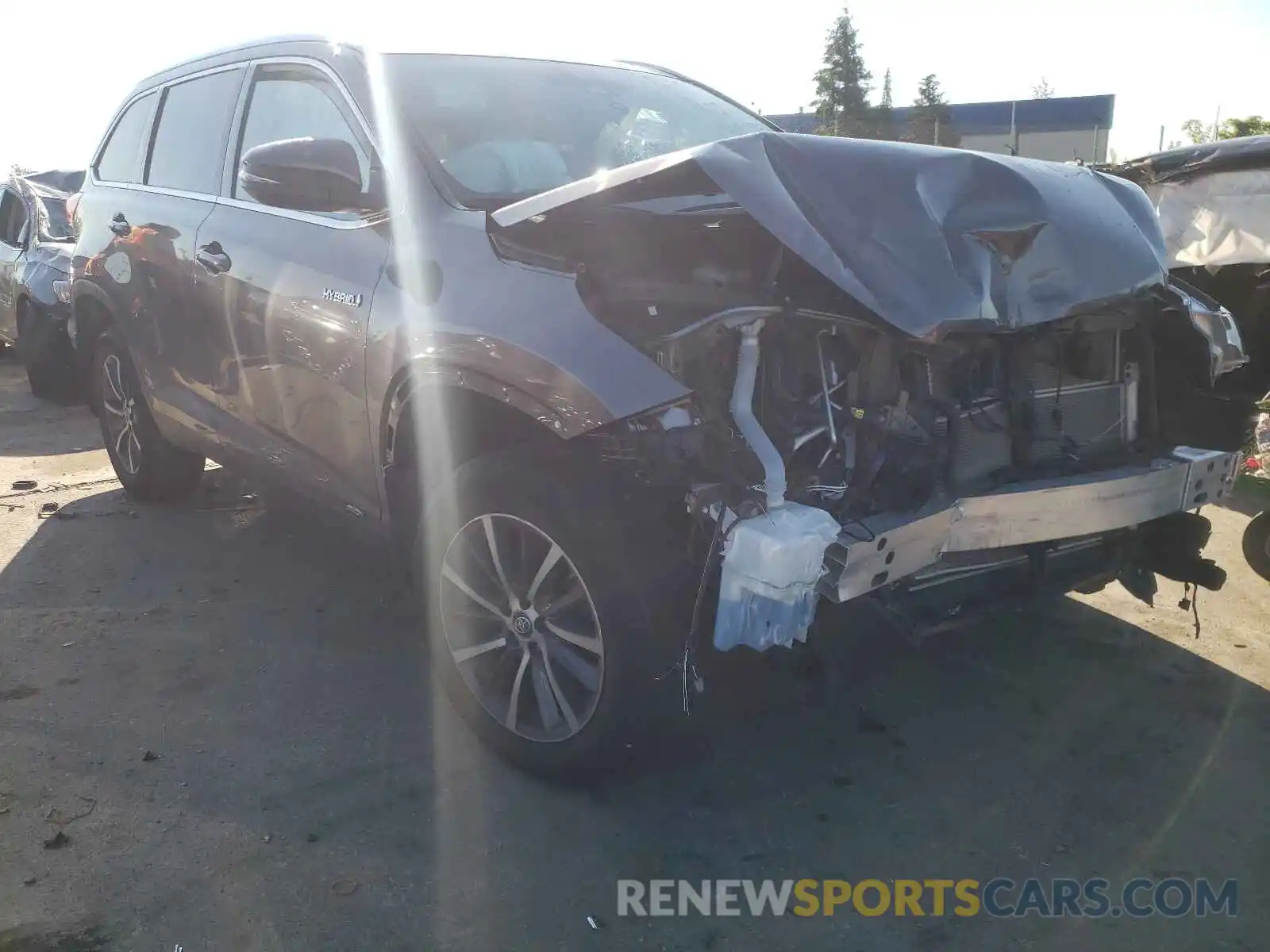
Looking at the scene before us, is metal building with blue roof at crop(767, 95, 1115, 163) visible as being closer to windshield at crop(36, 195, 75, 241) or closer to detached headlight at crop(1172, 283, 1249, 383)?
windshield at crop(36, 195, 75, 241)

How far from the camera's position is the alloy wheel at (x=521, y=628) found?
2.69 m

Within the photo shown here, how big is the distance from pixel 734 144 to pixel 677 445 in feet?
2.40

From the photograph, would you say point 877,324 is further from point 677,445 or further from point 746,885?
point 746,885

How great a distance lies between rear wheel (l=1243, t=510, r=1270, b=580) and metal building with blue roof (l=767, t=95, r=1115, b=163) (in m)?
35.1

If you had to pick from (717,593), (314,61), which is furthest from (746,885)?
(314,61)

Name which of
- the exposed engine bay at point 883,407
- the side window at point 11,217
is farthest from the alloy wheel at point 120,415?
the side window at point 11,217

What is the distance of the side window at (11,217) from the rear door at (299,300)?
700cm

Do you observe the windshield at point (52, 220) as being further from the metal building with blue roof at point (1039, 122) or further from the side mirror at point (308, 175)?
the metal building with blue roof at point (1039, 122)

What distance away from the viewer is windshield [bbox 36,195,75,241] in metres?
8.83

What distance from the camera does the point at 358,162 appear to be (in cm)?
314

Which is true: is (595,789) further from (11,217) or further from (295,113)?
(11,217)

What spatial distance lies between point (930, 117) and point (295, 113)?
40.0 meters

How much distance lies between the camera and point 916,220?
8.39 ft

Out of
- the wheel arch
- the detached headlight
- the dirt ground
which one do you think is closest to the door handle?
the wheel arch
